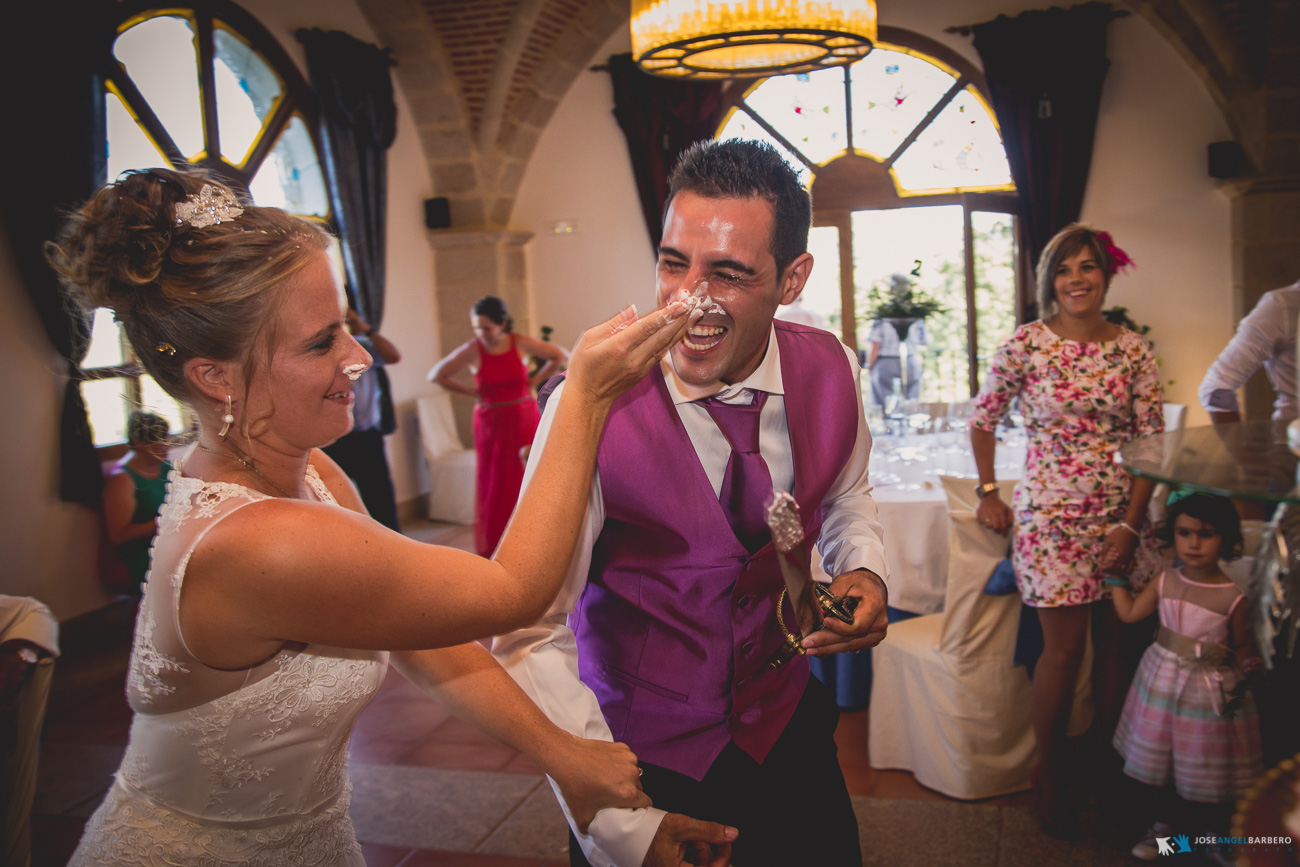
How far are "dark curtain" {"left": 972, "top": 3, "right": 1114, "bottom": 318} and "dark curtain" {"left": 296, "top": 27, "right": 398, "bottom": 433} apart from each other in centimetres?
479

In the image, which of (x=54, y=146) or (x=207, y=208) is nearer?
(x=207, y=208)

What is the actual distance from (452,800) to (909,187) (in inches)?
257

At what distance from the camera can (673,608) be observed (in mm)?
1480

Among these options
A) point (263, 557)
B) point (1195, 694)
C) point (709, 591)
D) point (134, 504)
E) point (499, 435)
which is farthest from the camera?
point (499, 435)

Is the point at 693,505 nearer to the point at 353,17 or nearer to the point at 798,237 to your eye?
the point at 798,237

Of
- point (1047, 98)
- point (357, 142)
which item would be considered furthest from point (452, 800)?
point (1047, 98)

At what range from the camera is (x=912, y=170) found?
7.86 metres

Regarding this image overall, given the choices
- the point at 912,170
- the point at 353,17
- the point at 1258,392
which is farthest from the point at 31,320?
the point at 1258,392

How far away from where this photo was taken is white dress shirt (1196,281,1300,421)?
3.14 metres

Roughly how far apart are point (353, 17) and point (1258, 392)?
7639mm

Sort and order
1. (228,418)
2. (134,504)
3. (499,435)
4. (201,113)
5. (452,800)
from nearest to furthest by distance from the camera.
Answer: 1. (228,418)
2. (452,800)
3. (134,504)
4. (499,435)
5. (201,113)

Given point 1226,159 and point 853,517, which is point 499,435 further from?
point 1226,159

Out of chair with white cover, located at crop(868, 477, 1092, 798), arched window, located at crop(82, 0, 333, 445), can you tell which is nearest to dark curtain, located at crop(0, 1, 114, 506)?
Result: arched window, located at crop(82, 0, 333, 445)

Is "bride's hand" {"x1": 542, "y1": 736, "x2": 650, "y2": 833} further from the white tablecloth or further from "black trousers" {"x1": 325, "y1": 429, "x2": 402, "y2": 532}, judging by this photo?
"black trousers" {"x1": 325, "y1": 429, "x2": 402, "y2": 532}
